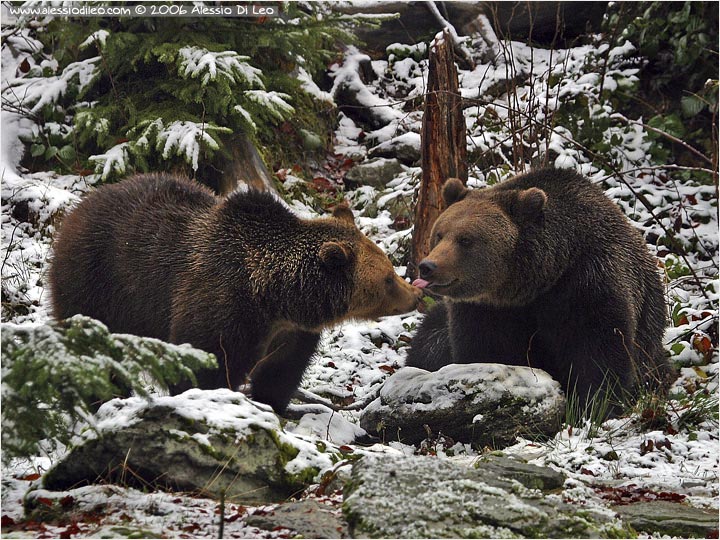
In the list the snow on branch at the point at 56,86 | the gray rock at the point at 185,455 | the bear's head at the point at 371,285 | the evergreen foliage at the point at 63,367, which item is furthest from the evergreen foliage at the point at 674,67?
the evergreen foliage at the point at 63,367

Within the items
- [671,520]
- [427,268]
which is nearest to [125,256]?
[427,268]

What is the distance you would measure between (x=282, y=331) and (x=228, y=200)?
3.53 ft

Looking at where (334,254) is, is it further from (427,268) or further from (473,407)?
(473,407)

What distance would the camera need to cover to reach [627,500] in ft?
15.4

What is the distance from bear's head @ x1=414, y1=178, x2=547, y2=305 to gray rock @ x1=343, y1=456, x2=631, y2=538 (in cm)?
248

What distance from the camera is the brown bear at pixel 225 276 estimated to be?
20.2ft

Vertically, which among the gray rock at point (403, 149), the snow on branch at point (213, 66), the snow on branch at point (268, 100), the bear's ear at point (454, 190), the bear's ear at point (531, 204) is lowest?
the bear's ear at point (531, 204)

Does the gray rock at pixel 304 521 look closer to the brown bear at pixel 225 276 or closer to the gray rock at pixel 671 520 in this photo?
the gray rock at pixel 671 520

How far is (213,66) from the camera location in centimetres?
910

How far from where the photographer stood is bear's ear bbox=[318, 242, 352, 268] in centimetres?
625

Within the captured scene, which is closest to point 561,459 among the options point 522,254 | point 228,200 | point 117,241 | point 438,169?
point 522,254

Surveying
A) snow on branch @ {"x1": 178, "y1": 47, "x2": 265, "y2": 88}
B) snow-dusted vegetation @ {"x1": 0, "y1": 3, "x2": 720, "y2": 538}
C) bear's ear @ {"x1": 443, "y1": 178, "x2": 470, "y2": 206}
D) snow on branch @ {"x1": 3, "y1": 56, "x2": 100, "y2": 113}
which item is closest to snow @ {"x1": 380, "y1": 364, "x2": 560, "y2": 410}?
snow-dusted vegetation @ {"x1": 0, "y1": 3, "x2": 720, "y2": 538}

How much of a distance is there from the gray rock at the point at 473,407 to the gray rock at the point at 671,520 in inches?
63.2

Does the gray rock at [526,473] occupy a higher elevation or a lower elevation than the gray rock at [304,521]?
higher
